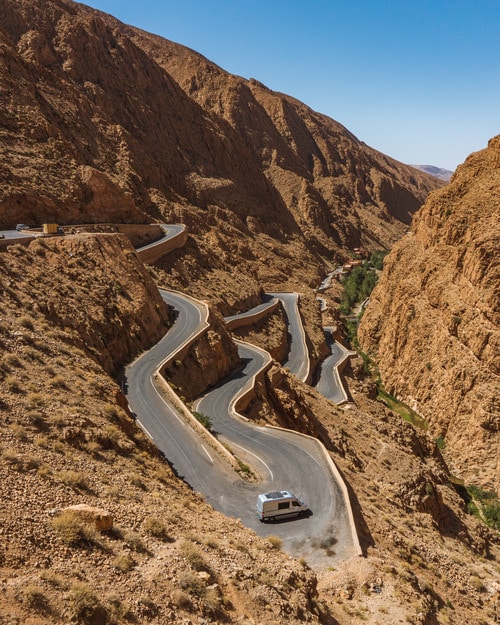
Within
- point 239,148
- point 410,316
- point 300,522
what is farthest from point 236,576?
point 239,148

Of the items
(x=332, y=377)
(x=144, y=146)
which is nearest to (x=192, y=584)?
(x=332, y=377)

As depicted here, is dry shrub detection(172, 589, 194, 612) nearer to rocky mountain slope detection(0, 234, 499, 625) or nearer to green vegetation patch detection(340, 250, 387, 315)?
rocky mountain slope detection(0, 234, 499, 625)

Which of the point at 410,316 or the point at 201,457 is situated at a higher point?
the point at 410,316

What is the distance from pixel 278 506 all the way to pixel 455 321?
31717mm

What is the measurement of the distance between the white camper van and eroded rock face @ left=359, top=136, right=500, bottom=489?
22861mm

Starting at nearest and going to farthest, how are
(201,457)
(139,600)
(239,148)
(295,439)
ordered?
(139,600) < (201,457) < (295,439) < (239,148)

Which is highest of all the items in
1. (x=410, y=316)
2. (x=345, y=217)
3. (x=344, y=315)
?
(x=345, y=217)

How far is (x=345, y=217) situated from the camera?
115688 millimetres

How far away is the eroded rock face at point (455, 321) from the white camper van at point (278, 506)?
22.9 m

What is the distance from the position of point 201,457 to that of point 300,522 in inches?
173

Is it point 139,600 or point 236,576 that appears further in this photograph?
point 236,576

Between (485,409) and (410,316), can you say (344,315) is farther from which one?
(485,409)

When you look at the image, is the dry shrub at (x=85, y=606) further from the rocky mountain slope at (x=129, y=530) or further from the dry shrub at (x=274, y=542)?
the dry shrub at (x=274, y=542)

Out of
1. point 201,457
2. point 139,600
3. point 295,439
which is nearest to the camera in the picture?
point 139,600
